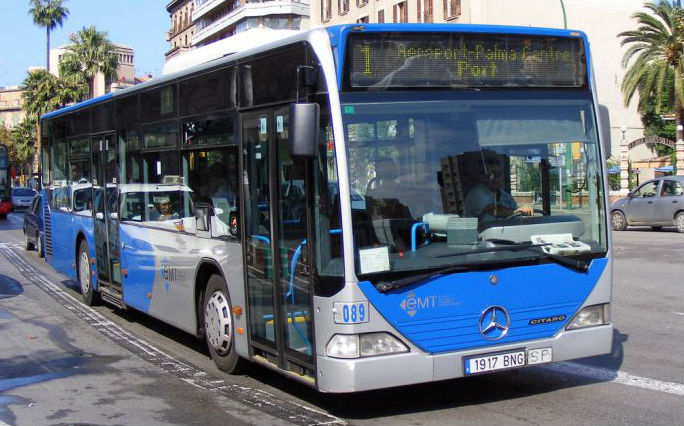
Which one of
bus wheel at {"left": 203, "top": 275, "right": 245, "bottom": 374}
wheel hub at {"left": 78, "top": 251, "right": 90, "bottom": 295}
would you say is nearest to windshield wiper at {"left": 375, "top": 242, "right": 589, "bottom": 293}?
bus wheel at {"left": 203, "top": 275, "right": 245, "bottom": 374}

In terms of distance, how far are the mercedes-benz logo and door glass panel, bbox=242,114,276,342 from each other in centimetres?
→ 173

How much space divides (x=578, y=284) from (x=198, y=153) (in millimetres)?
3943

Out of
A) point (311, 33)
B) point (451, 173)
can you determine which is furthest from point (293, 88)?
point (451, 173)

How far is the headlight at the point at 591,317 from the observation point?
6.55m

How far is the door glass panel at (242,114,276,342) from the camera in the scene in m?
6.82

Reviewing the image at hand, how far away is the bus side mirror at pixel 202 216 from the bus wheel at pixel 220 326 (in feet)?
1.68

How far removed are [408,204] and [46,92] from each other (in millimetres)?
59899

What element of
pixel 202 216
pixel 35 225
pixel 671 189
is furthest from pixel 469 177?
pixel 671 189

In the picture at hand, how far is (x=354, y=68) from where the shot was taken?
5.92 metres

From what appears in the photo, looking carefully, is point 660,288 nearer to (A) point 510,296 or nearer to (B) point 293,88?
(A) point 510,296

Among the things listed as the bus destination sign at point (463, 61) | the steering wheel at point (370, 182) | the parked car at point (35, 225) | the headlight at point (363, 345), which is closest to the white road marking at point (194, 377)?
the headlight at point (363, 345)

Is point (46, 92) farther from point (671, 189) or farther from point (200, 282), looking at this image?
point (200, 282)

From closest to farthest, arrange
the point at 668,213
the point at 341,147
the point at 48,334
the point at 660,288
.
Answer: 1. the point at 341,147
2. the point at 48,334
3. the point at 660,288
4. the point at 668,213

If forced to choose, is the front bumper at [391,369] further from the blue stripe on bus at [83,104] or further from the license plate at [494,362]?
the blue stripe on bus at [83,104]
